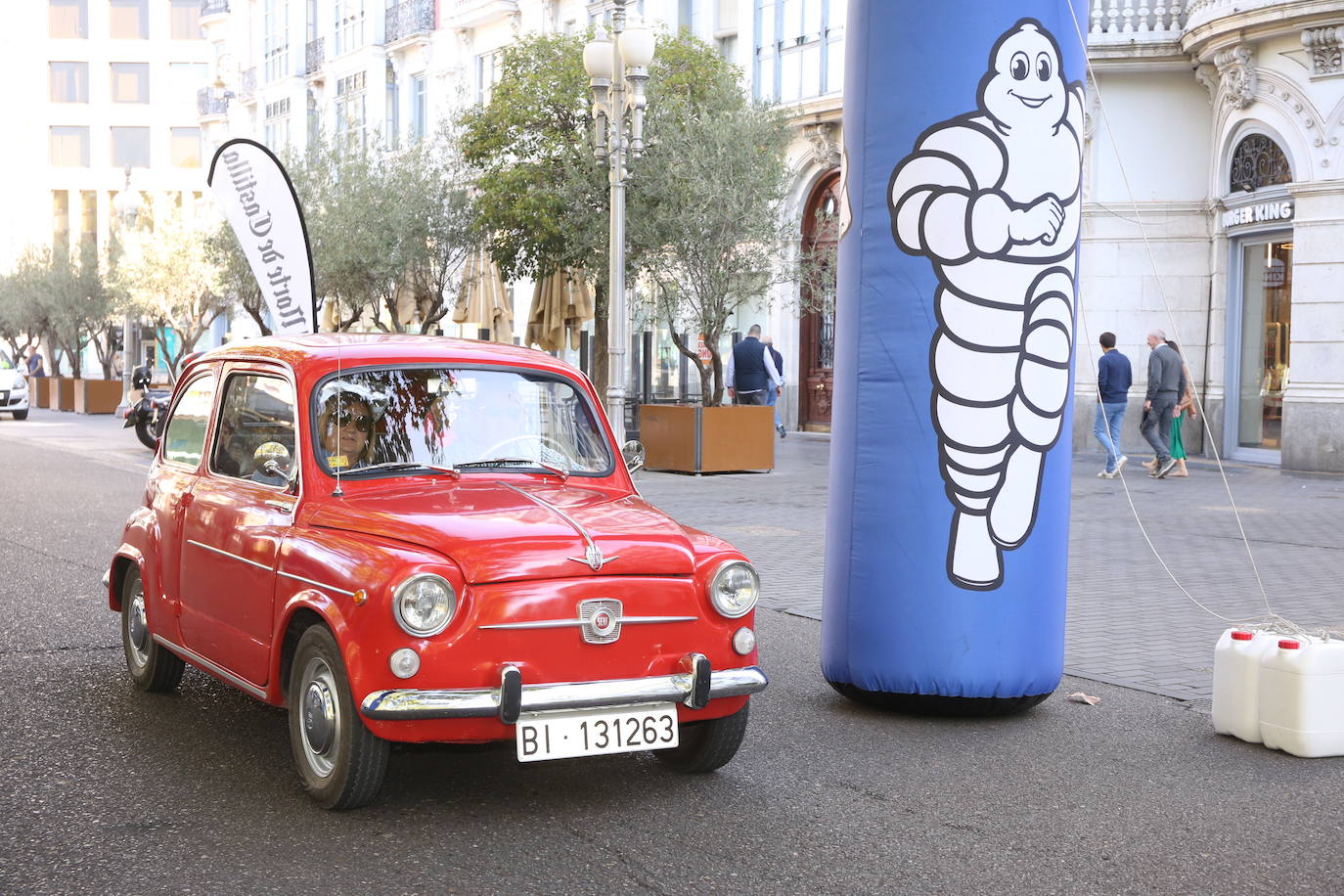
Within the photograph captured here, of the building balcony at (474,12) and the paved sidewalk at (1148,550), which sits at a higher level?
the building balcony at (474,12)

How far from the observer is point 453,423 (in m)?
6.01

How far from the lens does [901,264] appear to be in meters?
6.70

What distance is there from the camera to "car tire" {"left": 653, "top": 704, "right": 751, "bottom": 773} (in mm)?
5547

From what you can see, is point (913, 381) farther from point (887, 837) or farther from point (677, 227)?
point (677, 227)

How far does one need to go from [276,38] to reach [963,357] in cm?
5216

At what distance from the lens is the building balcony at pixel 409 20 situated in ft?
143

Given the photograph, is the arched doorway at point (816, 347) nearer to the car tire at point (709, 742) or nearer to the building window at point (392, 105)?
the building window at point (392, 105)

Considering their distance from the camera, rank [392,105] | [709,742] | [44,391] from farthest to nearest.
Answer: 1. [44,391]
2. [392,105]
3. [709,742]

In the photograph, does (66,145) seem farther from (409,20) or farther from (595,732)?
(595,732)

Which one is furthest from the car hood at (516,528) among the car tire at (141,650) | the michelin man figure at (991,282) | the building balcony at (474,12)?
the building balcony at (474,12)

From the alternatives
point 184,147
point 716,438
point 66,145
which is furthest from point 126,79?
point 716,438

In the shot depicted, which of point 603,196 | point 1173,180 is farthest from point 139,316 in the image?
point 1173,180

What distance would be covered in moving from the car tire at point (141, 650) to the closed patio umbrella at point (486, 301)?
21155 mm

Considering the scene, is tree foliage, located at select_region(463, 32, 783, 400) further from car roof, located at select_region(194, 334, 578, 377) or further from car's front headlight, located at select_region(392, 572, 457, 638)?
car's front headlight, located at select_region(392, 572, 457, 638)
